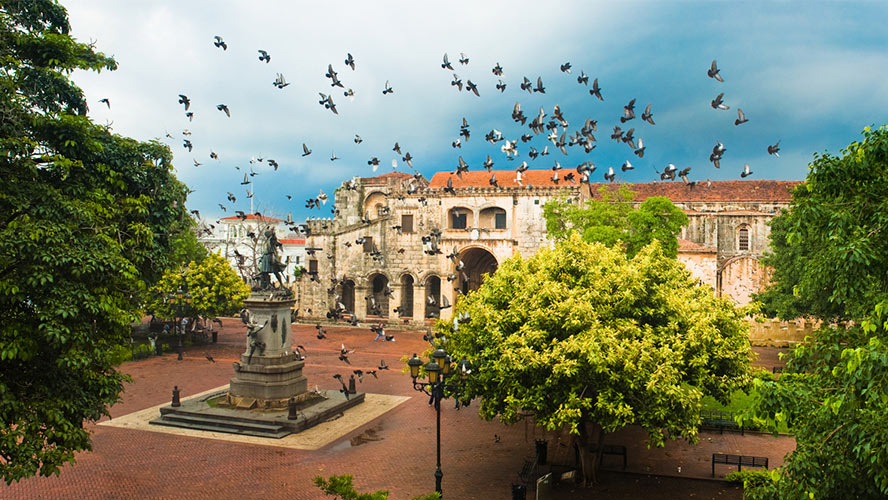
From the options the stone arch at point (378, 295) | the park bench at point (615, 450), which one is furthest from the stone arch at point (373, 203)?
the park bench at point (615, 450)

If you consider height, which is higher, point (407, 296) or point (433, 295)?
point (433, 295)

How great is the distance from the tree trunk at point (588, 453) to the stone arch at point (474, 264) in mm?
29410

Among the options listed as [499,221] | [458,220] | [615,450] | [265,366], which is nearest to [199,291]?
[265,366]

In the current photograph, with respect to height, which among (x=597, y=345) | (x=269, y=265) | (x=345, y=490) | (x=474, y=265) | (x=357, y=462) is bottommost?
(x=357, y=462)

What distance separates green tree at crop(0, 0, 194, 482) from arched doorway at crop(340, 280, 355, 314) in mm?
38187

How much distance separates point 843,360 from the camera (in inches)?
280

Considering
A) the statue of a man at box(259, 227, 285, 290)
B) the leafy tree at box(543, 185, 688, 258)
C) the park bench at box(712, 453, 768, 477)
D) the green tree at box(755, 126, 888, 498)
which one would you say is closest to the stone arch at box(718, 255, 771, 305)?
the leafy tree at box(543, 185, 688, 258)

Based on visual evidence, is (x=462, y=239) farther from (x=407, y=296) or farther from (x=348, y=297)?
(x=348, y=297)

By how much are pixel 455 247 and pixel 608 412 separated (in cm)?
3275

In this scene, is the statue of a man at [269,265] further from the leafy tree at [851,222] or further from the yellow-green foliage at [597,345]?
the leafy tree at [851,222]

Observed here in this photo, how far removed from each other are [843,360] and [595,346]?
4.40 meters

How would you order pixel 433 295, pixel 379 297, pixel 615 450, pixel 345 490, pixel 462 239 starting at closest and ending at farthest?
pixel 345 490 → pixel 615 450 → pixel 462 239 → pixel 433 295 → pixel 379 297

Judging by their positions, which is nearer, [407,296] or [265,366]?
[265,366]

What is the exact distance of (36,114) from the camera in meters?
9.55
